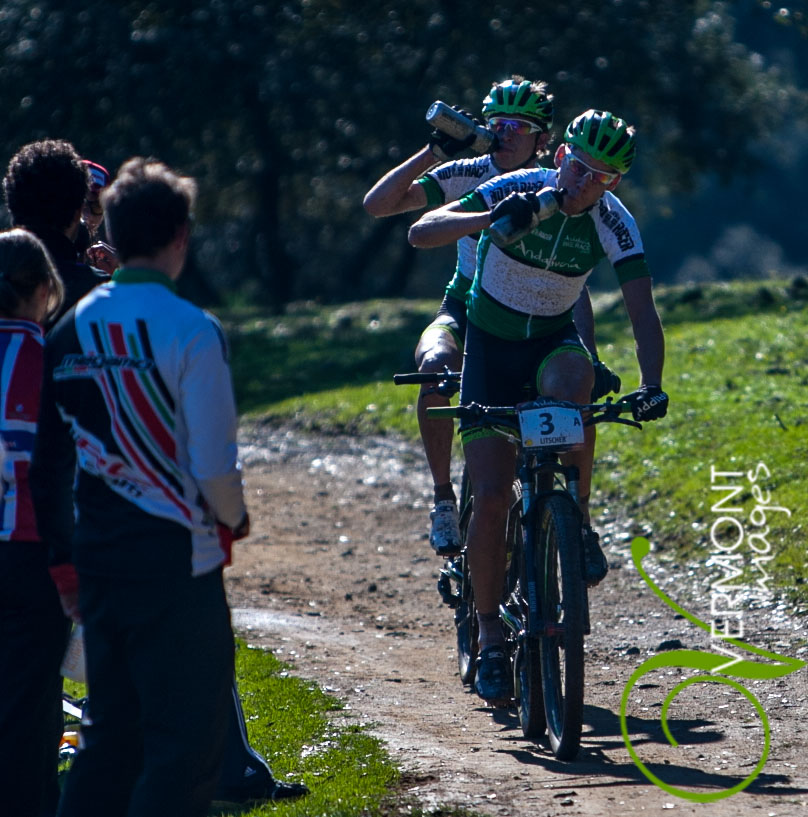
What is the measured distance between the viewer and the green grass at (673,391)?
9.34m

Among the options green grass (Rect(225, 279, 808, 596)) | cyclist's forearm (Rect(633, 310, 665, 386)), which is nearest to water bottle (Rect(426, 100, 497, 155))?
cyclist's forearm (Rect(633, 310, 665, 386))

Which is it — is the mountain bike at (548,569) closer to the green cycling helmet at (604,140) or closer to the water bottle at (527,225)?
the water bottle at (527,225)

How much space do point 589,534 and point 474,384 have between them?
0.78m

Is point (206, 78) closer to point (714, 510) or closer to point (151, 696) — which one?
point (714, 510)

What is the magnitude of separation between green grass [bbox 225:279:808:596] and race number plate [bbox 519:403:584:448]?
2.91 m

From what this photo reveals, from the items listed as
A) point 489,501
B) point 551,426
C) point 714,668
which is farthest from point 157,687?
point 714,668

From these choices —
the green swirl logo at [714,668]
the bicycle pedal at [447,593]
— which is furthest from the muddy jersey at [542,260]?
the bicycle pedal at [447,593]

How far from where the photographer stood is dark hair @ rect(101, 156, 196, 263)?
3.59 meters

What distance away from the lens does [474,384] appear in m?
5.86

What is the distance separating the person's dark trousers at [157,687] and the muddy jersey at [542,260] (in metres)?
2.50

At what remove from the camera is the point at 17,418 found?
4180mm

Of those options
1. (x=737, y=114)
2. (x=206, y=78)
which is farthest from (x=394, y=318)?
(x=737, y=114)

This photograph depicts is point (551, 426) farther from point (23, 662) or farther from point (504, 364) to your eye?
→ point (23, 662)

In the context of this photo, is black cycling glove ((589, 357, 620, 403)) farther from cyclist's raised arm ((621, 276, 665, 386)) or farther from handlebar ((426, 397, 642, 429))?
handlebar ((426, 397, 642, 429))
